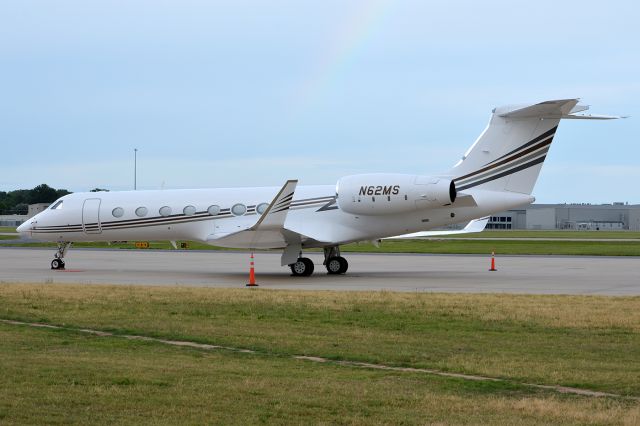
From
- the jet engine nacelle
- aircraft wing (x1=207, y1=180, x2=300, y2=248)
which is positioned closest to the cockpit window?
aircraft wing (x1=207, y1=180, x2=300, y2=248)

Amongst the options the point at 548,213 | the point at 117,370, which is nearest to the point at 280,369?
the point at 117,370

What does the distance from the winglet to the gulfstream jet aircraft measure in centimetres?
3

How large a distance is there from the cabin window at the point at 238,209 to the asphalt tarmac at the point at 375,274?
2.10 m

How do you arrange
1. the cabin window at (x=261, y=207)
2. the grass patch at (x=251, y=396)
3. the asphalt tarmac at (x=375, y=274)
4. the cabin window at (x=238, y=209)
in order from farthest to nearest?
the cabin window at (x=238, y=209) → the cabin window at (x=261, y=207) → the asphalt tarmac at (x=375, y=274) → the grass patch at (x=251, y=396)

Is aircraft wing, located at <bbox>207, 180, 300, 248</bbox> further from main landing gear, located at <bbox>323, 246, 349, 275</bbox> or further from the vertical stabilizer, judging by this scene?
the vertical stabilizer

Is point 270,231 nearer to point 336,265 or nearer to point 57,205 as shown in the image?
point 336,265

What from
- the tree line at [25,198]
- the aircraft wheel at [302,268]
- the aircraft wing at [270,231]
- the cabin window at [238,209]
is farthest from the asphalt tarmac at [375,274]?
the tree line at [25,198]

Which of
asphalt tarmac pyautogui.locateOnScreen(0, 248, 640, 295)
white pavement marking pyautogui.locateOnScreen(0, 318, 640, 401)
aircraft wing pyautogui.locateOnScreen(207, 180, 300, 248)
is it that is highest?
aircraft wing pyautogui.locateOnScreen(207, 180, 300, 248)

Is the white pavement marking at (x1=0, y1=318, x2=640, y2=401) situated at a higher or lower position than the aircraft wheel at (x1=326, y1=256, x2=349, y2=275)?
lower

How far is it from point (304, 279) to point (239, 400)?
1882 cm

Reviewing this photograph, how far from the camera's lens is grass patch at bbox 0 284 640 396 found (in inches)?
431

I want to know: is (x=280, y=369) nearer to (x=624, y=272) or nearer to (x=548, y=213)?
(x=624, y=272)

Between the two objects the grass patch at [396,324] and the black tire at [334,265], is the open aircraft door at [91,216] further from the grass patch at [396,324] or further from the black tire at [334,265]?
the grass patch at [396,324]

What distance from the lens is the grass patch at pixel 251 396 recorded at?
306 inches
